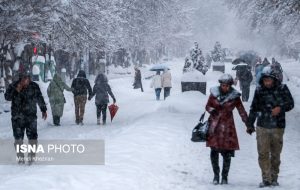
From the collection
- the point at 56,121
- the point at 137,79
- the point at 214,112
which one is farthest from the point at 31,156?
the point at 137,79

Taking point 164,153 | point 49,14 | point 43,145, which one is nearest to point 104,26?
point 49,14

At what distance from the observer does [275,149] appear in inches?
323

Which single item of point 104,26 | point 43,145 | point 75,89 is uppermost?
point 104,26

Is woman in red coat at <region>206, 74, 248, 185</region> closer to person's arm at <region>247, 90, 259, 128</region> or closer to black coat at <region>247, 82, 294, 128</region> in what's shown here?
person's arm at <region>247, 90, 259, 128</region>

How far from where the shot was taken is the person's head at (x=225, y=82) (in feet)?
27.0

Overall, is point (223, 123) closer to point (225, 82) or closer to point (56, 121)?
point (225, 82)

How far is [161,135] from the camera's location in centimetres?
1235

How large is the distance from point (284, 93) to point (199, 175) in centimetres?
211

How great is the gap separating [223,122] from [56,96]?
30.6ft

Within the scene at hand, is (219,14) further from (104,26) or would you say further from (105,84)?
(105,84)

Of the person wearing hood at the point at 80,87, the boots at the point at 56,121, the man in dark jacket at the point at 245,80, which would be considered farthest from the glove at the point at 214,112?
the man in dark jacket at the point at 245,80

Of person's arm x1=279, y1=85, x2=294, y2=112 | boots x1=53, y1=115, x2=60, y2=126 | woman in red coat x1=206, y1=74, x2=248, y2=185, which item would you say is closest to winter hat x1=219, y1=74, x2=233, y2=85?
woman in red coat x1=206, y1=74, x2=248, y2=185

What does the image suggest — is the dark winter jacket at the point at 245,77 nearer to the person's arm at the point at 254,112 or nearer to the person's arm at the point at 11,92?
the person's arm at the point at 11,92

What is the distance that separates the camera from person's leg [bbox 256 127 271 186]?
8.13 meters
